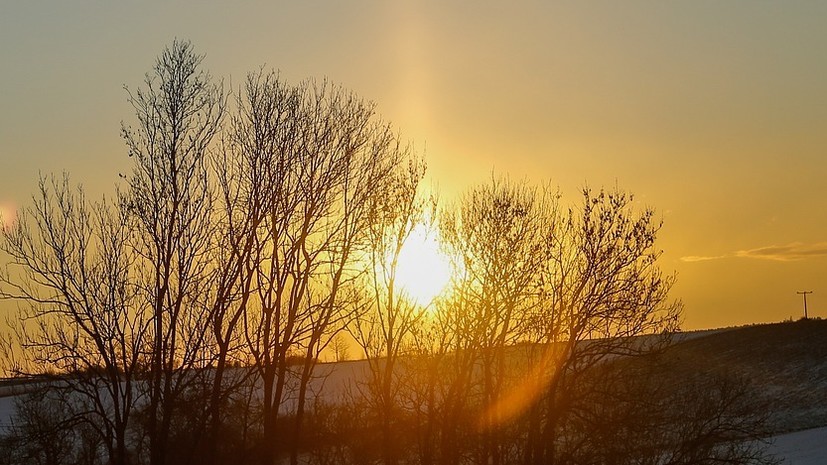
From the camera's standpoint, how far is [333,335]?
98.0 feet

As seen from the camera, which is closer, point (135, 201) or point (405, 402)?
point (135, 201)

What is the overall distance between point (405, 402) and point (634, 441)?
7.72 metres

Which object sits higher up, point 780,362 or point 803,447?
point 780,362

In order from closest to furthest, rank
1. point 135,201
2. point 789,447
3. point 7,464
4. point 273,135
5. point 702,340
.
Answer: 1. point 135,201
2. point 273,135
3. point 7,464
4. point 789,447
5. point 702,340

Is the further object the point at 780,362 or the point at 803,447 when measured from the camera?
Answer: the point at 780,362

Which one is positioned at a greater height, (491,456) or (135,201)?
(135,201)

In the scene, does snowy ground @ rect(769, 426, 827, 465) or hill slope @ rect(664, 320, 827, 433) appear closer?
snowy ground @ rect(769, 426, 827, 465)

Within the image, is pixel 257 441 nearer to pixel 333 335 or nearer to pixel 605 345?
pixel 333 335

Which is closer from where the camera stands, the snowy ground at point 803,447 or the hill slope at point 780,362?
the snowy ground at point 803,447

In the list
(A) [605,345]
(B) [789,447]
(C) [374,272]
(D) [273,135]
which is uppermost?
(D) [273,135]

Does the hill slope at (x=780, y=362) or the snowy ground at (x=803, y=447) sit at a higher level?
the hill slope at (x=780, y=362)

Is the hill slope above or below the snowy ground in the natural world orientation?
above

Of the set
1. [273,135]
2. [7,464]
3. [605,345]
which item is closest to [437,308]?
[605,345]

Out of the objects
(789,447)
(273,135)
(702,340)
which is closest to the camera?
(273,135)
